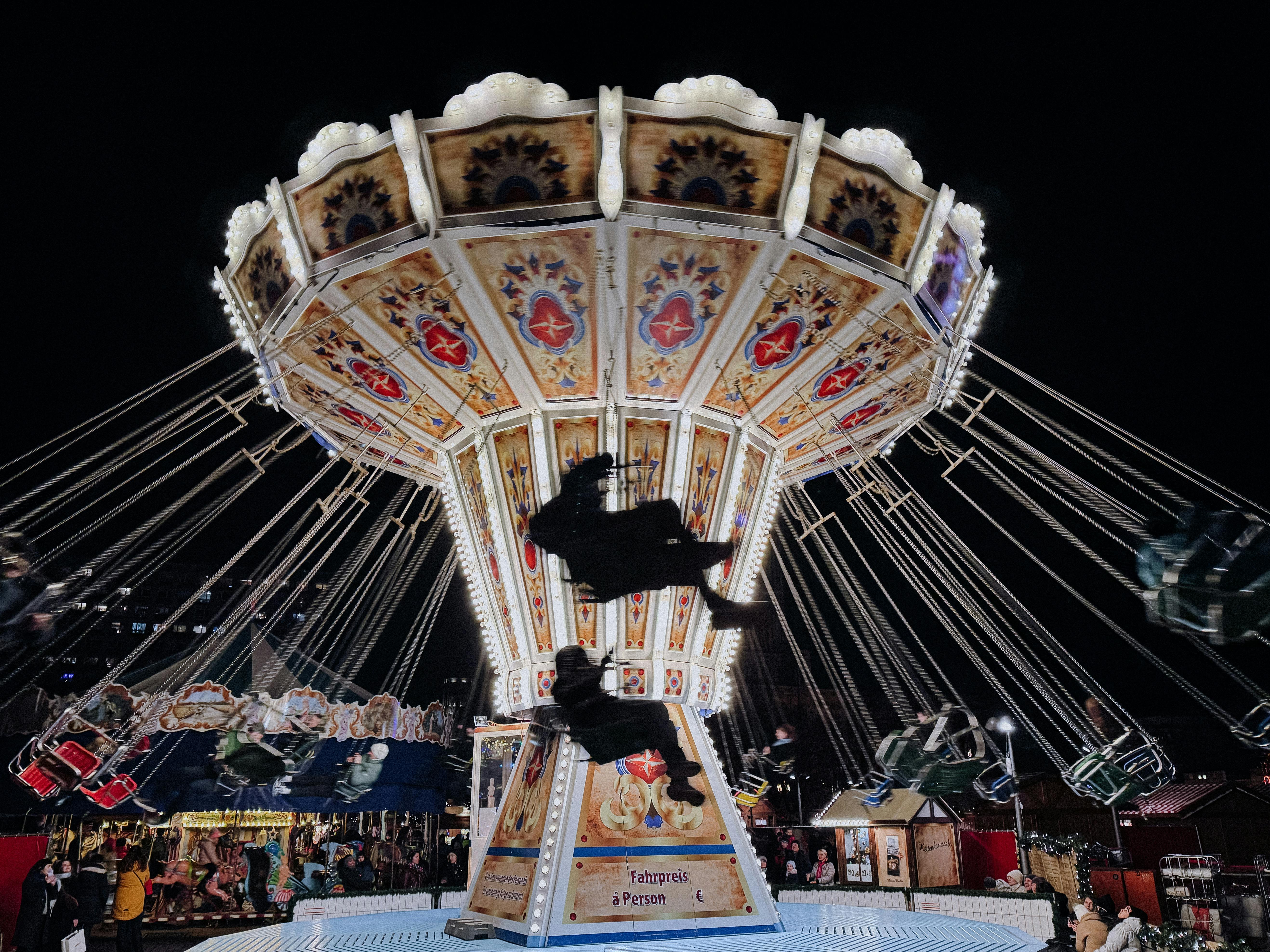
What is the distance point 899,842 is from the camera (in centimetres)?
1706

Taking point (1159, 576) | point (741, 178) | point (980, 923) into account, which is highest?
point (741, 178)

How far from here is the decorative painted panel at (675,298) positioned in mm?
6785

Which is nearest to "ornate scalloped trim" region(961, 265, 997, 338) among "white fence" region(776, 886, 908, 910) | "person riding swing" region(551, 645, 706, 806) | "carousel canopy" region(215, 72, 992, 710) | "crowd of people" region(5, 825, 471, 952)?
"carousel canopy" region(215, 72, 992, 710)

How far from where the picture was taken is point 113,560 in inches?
283

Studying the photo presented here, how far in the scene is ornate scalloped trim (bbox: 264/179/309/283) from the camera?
A: 656cm

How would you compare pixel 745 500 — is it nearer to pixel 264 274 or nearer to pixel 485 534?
pixel 485 534

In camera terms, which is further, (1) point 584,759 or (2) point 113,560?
(1) point 584,759

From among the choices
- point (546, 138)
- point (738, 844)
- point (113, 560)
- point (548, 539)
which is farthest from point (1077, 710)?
point (113, 560)

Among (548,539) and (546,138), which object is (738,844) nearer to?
(548,539)

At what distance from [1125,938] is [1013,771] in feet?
32.7

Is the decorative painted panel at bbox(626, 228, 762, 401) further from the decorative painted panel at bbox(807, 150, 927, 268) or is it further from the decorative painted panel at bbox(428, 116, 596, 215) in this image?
the decorative painted panel at bbox(428, 116, 596, 215)

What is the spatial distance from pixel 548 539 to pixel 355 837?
14.4m

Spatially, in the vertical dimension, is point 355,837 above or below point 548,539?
below

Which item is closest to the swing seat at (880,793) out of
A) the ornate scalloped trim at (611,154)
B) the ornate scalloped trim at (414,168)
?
the ornate scalloped trim at (611,154)
